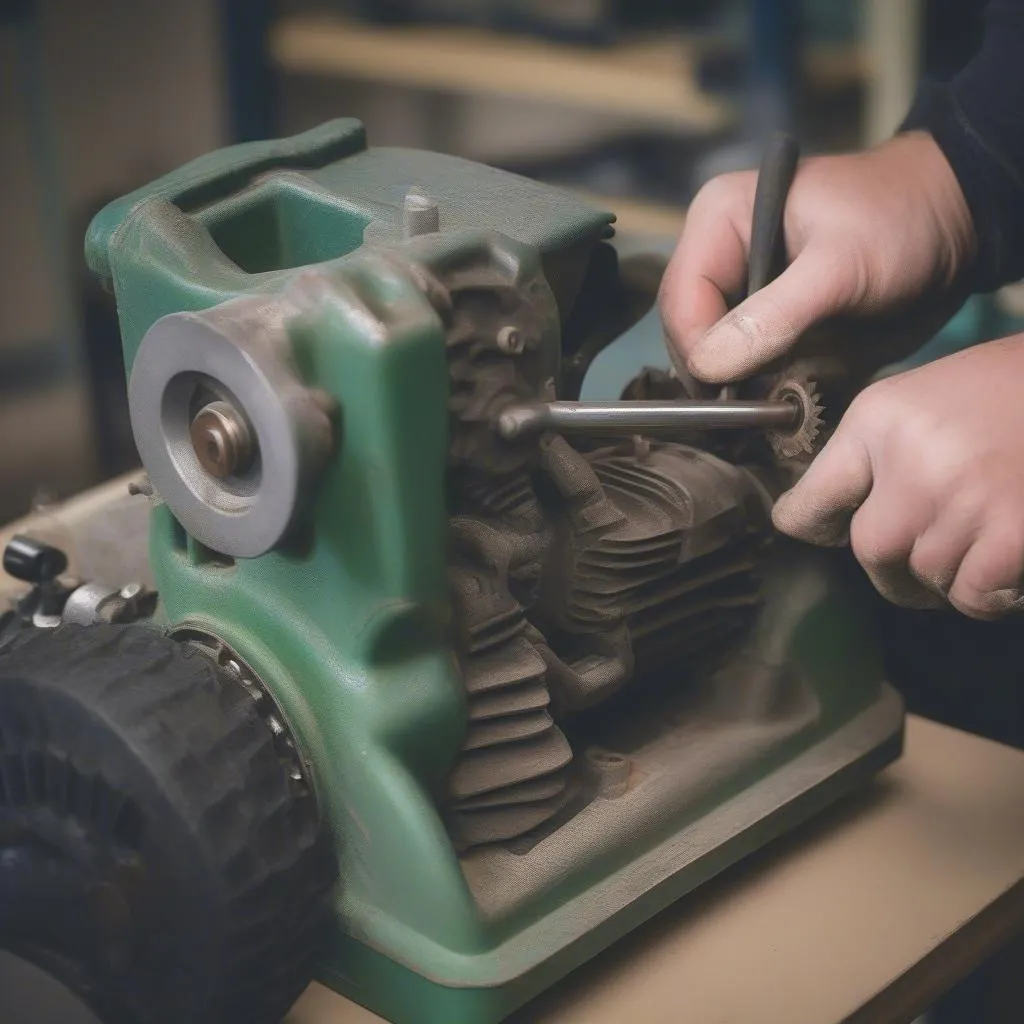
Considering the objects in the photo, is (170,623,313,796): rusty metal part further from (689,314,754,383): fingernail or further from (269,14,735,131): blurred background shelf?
(269,14,735,131): blurred background shelf

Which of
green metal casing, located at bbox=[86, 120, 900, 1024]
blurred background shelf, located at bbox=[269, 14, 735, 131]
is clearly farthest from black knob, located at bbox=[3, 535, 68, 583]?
blurred background shelf, located at bbox=[269, 14, 735, 131]

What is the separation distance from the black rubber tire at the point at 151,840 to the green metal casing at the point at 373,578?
3 cm

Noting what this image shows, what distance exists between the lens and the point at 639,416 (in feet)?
2.28

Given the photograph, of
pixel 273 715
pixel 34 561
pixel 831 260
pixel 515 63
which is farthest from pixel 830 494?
pixel 515 63

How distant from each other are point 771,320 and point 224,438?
301 mm

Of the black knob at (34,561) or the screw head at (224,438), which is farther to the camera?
the black knob at (34,561)

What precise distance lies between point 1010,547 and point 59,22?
2.10 m

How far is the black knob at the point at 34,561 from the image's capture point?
2.74ft

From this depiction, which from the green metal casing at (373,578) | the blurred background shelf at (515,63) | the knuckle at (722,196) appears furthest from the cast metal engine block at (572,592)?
the blurred background shelf at (515,63)

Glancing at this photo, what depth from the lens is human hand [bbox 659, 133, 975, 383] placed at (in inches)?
31.4

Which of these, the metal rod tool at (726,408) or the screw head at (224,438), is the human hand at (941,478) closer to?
the metal rod tool at (726,408)

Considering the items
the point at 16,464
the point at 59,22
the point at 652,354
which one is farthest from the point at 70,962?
the point at 59,22

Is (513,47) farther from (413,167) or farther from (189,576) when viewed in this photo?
(189,576)

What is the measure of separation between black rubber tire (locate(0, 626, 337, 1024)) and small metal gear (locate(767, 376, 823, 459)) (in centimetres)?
28
